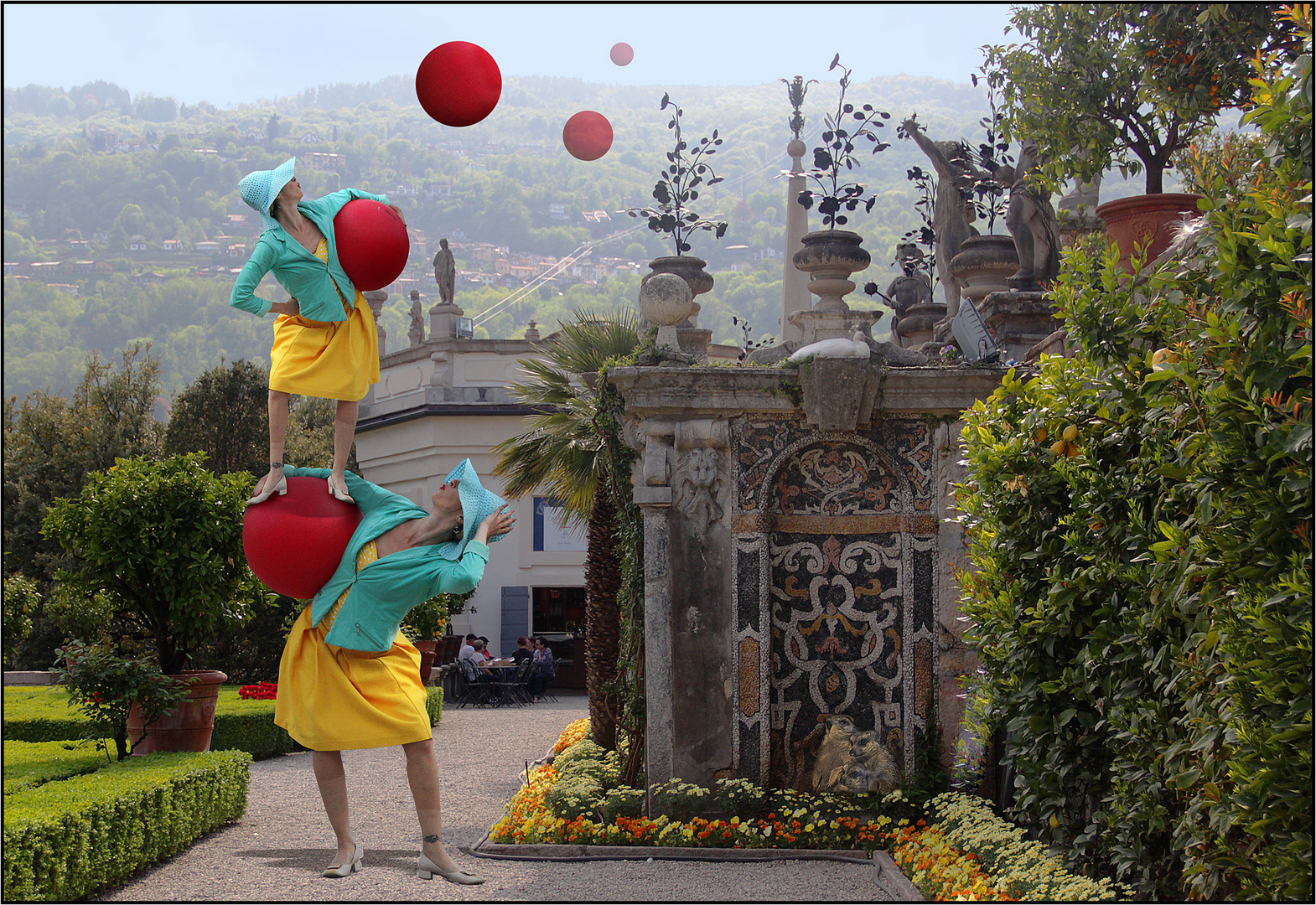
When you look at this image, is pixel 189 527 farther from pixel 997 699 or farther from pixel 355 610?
pixel 997 699

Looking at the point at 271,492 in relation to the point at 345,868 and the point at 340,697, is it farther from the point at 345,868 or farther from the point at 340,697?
the point at 345,868

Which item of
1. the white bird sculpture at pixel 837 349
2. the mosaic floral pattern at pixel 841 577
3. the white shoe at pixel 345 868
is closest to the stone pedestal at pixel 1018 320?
the mosaic floral pattern at pixel 841 577

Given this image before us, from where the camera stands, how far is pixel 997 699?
6.08 m

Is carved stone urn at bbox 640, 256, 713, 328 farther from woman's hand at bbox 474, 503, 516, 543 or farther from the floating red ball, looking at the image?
woman's hand at bbox 474, 503, 516, 543

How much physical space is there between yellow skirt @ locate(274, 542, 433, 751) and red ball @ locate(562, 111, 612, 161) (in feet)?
13.9

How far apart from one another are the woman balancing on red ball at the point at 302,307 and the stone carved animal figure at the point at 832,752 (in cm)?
492

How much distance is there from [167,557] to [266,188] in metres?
5.25

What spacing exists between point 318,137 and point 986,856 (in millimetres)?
86234

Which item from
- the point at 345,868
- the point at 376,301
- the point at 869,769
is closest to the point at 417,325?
the point at 376,301

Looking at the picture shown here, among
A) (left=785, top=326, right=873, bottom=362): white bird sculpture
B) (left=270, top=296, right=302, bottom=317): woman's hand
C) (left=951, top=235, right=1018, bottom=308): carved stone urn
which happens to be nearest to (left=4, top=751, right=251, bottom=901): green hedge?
(left=270, top=296, right=302, bottom=317): woman's hand

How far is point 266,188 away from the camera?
15.2 ft

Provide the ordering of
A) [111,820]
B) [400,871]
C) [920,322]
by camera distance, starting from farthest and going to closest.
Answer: [920,322] → [400,871] → [111,820]

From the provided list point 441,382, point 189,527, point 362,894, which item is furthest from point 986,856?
point 441,382

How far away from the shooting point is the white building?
25078mm
